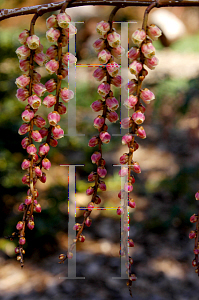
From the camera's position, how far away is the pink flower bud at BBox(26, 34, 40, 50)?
0.71 metres

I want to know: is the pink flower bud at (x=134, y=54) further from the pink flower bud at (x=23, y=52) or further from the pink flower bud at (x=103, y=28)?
the pink flower bud at (x=23, y=52)

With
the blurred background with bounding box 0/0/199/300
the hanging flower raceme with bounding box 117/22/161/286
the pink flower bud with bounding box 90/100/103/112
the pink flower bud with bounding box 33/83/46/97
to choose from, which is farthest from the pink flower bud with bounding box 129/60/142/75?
the blurred background with bounding box 0/0/199/300

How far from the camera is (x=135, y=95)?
0.74m

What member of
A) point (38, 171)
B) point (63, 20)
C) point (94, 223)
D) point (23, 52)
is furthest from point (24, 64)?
point (94, 223)

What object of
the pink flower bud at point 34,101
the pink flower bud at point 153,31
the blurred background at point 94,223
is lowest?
the blurred background at point 94,223

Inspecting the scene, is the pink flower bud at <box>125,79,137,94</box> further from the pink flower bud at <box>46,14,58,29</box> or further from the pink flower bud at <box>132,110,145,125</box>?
the pink flower bud at <box>46,14,58,29</box>

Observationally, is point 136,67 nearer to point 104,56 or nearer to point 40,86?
point 104,56

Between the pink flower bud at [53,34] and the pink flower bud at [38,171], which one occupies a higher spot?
the pink flower bud at [53,34]

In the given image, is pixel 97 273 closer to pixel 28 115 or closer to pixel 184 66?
pixel 28 115

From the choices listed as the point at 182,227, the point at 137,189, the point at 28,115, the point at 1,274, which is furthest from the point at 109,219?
the point at 28,115

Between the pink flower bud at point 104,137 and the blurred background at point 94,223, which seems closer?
the pink flower bud at point 104,137

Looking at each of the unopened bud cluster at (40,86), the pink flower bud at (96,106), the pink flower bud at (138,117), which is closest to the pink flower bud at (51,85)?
the unopened bud cluster at (40,86)

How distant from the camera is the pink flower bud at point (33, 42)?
2.34 feet

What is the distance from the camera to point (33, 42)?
2.35ft
